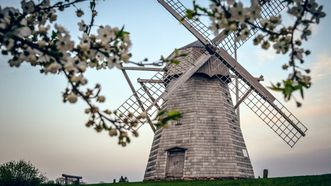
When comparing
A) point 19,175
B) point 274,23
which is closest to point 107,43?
point 274,23

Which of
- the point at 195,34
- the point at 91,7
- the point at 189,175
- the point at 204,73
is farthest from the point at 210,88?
the point at 91,7

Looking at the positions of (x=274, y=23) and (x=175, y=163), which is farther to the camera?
(x=175, y=163)

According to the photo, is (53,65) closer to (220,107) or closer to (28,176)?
(28,176)

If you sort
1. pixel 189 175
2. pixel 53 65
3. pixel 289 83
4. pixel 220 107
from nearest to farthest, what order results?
pixel 289 83, pixel 53 65, pixel 189 175, pixel 220 107

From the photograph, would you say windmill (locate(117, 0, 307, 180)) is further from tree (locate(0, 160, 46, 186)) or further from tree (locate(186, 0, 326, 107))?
tree (locate(186, 0, 326, 107))

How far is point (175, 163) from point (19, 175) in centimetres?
869

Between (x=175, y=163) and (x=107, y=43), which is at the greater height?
(x=175, y=163)

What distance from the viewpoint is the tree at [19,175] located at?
20.8 m

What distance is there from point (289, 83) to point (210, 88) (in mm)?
21652

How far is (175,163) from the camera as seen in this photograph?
78.9ft

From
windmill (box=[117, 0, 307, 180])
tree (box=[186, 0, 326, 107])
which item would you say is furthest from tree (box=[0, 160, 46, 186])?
tree (box=[186, 0, 326, 107])

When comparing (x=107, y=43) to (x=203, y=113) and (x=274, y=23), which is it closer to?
(x=274, y=23)

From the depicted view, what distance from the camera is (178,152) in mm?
24234

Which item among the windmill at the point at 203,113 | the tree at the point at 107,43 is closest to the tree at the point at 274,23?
the tree at the point at 107,43
